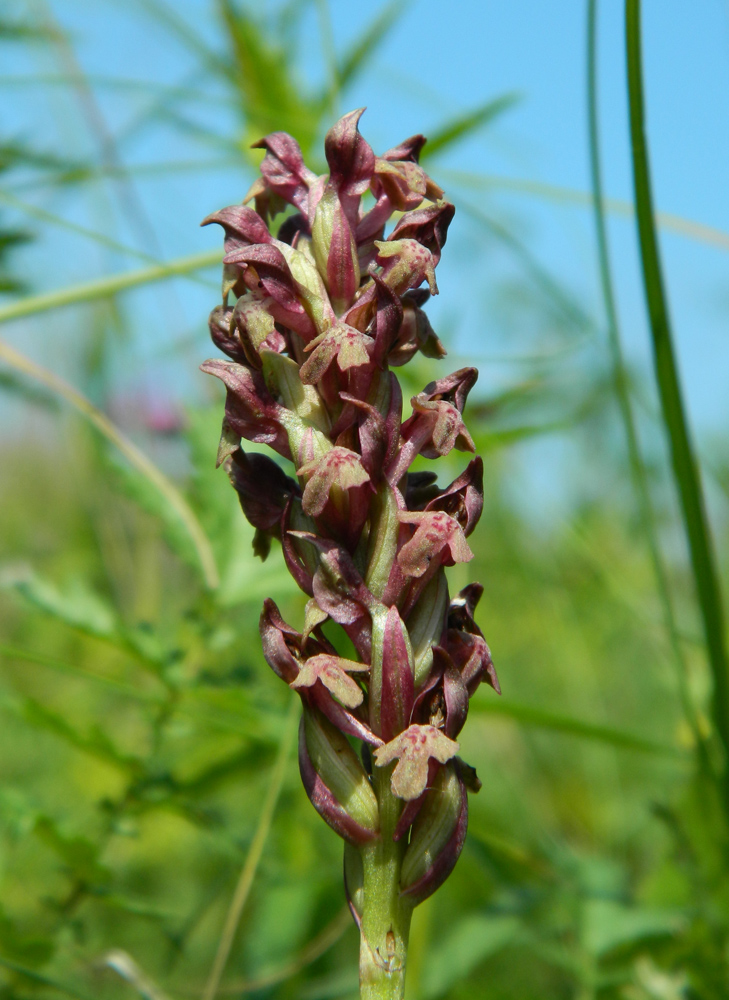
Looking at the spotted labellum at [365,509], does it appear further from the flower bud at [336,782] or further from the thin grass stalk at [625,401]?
the thin grass stalk at [625,401]

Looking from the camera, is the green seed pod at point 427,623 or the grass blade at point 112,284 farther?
the grass blade at point 112,284

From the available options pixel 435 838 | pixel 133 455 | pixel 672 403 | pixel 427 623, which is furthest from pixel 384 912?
pixel 133 455

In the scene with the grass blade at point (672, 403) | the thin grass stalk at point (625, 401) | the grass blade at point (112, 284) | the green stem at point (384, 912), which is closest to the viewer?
the green stem at point (384, 912)

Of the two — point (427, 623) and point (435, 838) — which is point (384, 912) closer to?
point (435, 838)

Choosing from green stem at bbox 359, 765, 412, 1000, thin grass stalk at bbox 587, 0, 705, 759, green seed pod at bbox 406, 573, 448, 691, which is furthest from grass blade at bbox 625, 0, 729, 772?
green stem at bbox 359, 765, 412, 1000

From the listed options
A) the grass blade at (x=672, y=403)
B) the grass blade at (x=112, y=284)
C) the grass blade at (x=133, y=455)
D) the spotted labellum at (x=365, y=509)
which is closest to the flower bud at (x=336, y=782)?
the spotted labellum at (x=365, y=509)

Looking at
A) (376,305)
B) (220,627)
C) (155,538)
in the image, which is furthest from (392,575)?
(155,538)

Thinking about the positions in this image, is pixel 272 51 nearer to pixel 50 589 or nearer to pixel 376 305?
pixel 50 589

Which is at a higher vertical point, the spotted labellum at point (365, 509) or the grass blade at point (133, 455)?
the grass blade at point (133, 455)
